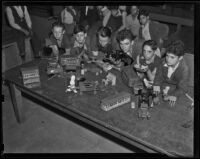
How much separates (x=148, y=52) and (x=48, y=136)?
56.5 inches

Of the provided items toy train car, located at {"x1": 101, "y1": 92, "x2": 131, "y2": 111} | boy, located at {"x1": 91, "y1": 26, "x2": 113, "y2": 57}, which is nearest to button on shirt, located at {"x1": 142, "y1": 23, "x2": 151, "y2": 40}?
boy, located at {"x1": 91, "y1": 26, "x2": 113, "y2": 57}

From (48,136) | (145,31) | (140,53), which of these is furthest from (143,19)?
(48,136)

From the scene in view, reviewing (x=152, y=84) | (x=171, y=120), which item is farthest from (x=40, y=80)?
(x=171, y=120)

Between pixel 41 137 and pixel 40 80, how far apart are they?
0.69 metres

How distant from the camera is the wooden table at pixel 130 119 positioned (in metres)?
1.80

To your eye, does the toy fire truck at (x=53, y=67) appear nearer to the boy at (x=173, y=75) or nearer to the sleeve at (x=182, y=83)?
the boy at (x=173, y=75)

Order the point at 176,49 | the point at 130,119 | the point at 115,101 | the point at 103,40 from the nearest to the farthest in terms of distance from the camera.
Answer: the point at 130,119 → the point at 115,101 → the point at 176,49 → the point at 103,40

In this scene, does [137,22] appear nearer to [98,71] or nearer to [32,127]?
[98,71]

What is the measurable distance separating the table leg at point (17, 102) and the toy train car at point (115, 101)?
121 cm

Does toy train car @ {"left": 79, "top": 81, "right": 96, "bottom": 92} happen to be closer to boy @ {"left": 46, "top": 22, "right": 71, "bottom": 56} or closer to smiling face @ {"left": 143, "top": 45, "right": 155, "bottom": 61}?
smiling face @ {"left": 143, "top": 45, "right": 155, "bottom": 61}

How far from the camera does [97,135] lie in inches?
115

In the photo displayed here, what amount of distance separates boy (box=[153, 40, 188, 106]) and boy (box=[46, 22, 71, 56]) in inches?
47.7

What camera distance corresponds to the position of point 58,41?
3.23 metres

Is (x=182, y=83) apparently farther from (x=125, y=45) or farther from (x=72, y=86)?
(x=72, y=86)
